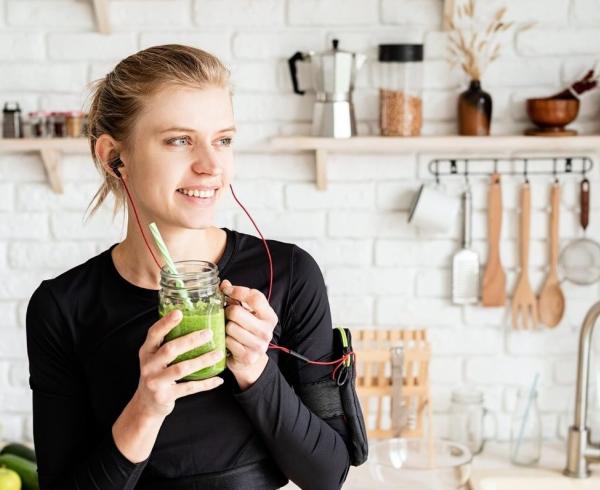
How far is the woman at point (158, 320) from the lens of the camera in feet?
4.02

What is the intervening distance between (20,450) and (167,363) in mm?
1201

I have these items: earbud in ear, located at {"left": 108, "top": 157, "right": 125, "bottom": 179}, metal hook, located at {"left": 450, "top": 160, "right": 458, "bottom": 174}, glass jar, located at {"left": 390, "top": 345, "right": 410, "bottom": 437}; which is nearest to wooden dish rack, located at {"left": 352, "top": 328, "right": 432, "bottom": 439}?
glass jar, located at {"left": 390, "top": 345, "right": 410, "bottom": 437}

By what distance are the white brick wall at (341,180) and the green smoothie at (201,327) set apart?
42.4 inches

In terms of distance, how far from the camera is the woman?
123 centimetres

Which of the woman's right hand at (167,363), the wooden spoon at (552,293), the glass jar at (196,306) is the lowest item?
the wooden spoon at (552,293)

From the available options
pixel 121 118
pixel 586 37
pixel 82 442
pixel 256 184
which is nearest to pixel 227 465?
pixel 82 442

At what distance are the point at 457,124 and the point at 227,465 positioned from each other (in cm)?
118

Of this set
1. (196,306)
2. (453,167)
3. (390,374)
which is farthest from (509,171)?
(196,306)

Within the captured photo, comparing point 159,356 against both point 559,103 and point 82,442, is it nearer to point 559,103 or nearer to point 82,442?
point 82,442

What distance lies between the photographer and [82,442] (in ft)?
4.40

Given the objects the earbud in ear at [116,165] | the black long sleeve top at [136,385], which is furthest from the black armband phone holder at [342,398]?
the earbud in ear at [116,165]

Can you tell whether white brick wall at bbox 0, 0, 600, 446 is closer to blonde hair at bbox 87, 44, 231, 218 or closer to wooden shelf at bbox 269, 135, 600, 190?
wooden shelf at bbox 269, 135, 600, 190

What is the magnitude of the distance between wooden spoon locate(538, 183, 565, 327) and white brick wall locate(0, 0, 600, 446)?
30mm

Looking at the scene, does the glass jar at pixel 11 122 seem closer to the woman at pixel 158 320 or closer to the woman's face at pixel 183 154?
the woman at pixel 158 320
